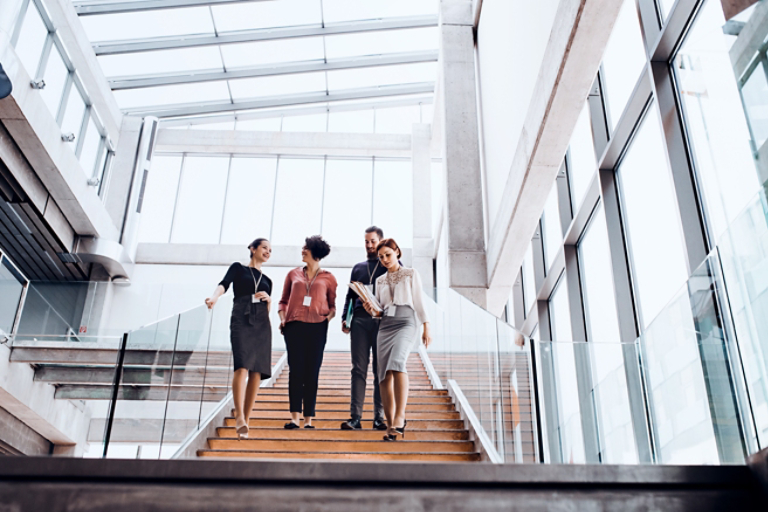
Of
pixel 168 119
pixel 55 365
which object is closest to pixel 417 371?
pixel 55 365

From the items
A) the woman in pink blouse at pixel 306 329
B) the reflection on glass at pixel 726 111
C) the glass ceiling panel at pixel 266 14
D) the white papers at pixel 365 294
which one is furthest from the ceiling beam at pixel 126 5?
the reflection on glass at pixel 726 111

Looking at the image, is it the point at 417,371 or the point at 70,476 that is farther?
the point at 417,371

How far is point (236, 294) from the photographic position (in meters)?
5.81

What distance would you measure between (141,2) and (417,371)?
11.0 m

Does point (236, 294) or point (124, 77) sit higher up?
point (124, 77)

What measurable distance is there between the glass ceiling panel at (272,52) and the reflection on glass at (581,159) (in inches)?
420

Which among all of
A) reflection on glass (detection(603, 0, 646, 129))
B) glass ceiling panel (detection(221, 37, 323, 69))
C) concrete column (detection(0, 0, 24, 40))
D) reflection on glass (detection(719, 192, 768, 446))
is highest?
glass ceiling panel (detection(221, 37, 323, 69))

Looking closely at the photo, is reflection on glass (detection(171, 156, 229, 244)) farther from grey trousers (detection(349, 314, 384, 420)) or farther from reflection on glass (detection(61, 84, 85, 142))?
grey trousers (detection(349, 314, 384, 420))

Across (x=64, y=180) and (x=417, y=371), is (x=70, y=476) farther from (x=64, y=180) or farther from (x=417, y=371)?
(x=64, y=180)

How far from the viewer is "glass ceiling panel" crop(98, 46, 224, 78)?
1805cm

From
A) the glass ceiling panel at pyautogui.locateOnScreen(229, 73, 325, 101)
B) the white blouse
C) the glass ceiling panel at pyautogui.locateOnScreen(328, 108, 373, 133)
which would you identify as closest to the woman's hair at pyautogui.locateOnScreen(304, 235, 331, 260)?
the white blouse

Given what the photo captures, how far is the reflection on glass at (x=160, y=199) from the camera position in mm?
21062

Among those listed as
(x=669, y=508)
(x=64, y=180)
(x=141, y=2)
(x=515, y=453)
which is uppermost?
(x=141, y=2)

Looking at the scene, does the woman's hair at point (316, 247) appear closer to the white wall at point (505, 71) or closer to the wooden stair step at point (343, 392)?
the wooden stair step at point (343, 392)
